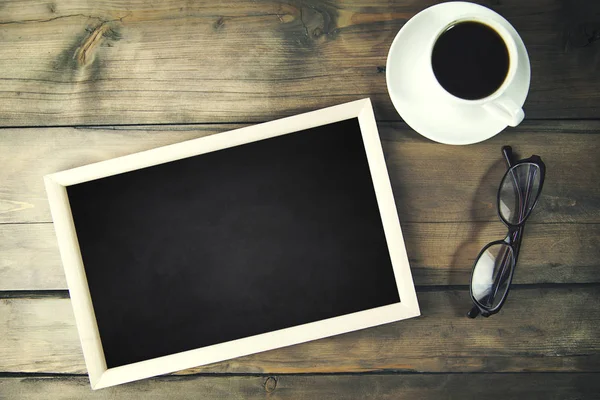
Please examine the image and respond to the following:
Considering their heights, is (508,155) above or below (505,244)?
above

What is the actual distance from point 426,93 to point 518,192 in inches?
8.1

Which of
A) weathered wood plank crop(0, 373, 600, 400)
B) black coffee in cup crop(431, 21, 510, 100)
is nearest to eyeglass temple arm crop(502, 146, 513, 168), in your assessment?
black coffee in cup crop(431, 21, 510, 100)

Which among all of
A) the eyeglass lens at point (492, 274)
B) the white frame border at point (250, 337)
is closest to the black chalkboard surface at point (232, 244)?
the white frame border at point (250, 337)

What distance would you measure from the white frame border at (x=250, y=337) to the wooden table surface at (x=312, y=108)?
5 centimetres

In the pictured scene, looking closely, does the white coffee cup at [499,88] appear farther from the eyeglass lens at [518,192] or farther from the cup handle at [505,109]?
the eyeglass lens at [518,192]

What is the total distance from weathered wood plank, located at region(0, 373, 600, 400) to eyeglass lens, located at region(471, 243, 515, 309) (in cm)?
13

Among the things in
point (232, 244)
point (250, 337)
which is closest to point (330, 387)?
point (250, 337)

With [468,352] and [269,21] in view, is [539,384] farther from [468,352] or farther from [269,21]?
[269,21]

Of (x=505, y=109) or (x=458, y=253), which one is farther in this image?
(x=458, y=253)

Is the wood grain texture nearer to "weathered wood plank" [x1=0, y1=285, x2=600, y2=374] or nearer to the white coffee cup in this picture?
the white coffee cup

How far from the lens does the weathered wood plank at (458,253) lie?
73 cm

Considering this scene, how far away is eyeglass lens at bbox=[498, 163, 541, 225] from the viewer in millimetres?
693

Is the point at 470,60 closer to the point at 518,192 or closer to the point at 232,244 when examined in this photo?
the point at 518,192

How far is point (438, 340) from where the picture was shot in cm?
73
